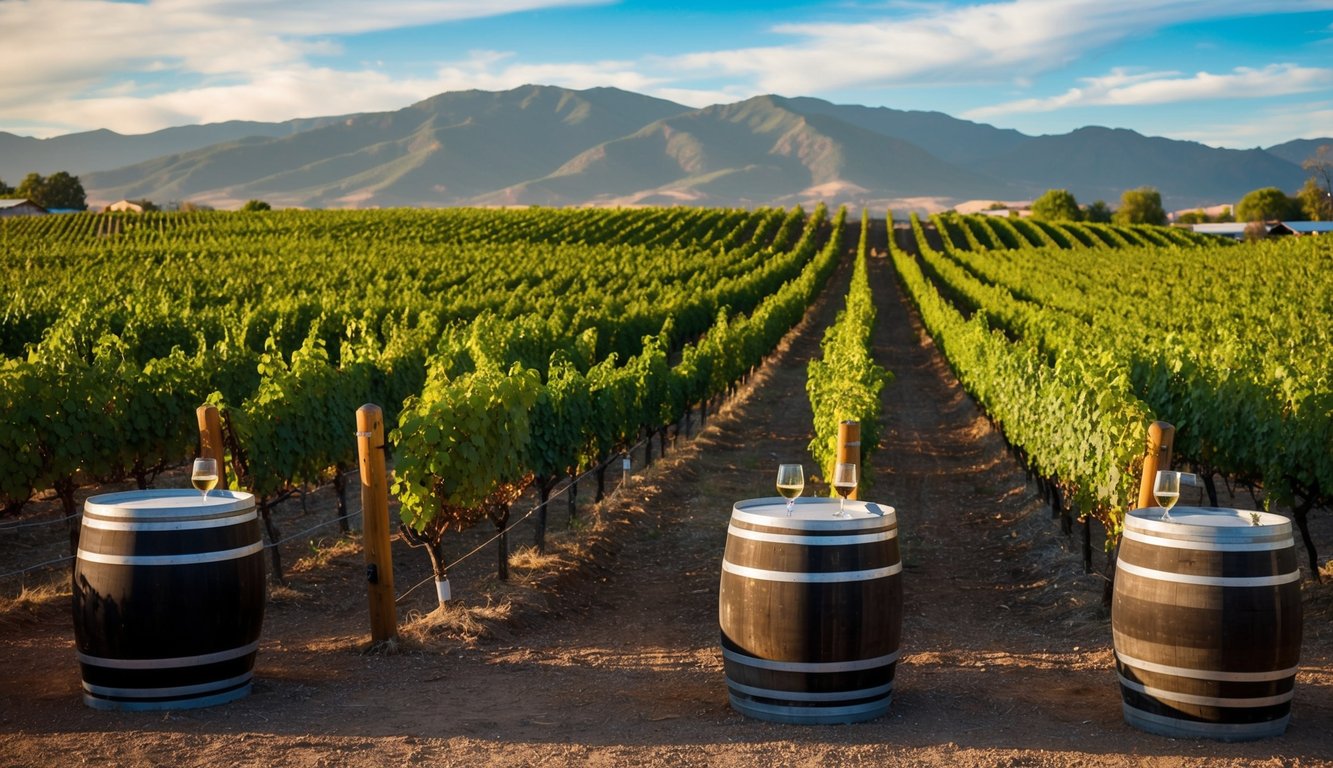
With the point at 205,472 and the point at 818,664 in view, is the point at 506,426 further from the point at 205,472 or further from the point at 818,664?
the point at 818,664

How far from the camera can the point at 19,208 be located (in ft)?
287

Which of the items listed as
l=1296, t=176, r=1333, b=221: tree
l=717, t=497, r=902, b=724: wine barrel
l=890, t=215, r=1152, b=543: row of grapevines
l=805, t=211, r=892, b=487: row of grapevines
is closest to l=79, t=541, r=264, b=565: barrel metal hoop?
l=717, t=497, r=902, b=724: wine barrel

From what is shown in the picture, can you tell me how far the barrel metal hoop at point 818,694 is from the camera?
5.06 meters

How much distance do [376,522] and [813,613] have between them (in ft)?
8.33

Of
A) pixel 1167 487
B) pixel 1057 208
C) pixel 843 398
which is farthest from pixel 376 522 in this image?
pixel 1057 208

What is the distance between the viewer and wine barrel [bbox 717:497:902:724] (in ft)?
16.3

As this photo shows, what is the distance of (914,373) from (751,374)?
4.19 metres

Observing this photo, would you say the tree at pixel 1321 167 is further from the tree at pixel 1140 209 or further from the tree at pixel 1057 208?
the tree at pixel 1057 208

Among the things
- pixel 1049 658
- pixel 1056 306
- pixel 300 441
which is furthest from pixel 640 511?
pixel 1056 306

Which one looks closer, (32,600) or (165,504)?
(165,504)

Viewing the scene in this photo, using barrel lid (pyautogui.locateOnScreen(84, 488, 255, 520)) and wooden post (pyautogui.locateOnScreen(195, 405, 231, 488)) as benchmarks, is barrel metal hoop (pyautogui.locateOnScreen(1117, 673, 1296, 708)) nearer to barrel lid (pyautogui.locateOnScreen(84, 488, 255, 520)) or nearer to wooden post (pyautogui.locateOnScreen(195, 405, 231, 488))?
barrel lid (pyautogui.locateOnScreen(84, 488, 255, 520))

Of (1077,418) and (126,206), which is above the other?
(126,206)

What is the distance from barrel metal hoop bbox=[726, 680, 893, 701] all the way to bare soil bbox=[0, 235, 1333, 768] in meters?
0.12

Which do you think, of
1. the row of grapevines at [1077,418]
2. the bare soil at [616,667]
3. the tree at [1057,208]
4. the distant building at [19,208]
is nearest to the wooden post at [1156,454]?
the row of grapevines at [1077,418]
